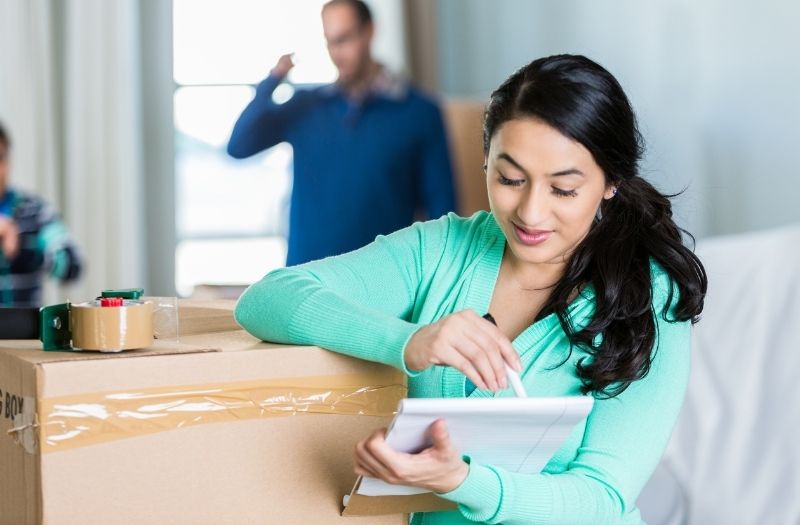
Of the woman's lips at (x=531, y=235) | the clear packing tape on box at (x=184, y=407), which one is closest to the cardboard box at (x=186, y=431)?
the clear packing tape on box at (x=184, y=407)

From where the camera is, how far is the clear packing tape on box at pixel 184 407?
924mm

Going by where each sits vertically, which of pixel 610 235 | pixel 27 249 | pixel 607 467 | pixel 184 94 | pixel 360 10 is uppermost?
pixel 360 10

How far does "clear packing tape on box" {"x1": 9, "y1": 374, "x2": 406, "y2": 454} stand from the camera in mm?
924

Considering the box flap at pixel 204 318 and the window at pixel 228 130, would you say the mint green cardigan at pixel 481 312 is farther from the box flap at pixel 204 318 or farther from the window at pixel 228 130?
the window at pixel 228 130

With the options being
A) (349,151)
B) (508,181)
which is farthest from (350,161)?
(508,181)

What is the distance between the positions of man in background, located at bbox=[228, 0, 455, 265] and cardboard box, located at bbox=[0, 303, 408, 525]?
1824mm

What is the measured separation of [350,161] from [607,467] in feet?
6.26

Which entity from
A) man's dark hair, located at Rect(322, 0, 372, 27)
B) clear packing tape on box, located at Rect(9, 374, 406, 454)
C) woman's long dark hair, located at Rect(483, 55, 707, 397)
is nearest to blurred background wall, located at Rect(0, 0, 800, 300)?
man's dark hair, located at Rect(322, 0, 372, 27)

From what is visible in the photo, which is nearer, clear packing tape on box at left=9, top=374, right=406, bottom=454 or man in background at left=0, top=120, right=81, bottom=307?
clear packing tape on box at left=9, top=374, right=406, bottom=454

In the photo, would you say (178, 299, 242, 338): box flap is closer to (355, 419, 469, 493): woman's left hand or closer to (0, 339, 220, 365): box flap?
(0, 339, 220, 365): box flap

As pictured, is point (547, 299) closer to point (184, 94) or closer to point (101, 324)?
point (101, 324)

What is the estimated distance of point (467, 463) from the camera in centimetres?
104

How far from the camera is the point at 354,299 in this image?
1232 mm

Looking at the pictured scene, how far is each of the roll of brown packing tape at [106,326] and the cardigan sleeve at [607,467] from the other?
1.09 ft
